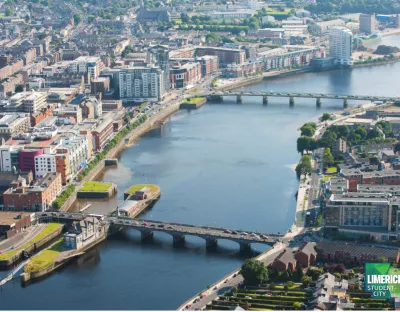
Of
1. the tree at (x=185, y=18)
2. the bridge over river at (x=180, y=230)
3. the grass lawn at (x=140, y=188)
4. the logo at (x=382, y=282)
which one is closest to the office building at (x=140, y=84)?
the grass lawn at (x=140, y=188)

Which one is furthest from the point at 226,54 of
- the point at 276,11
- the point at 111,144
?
the point at 276,11

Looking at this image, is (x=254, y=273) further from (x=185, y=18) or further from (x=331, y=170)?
(x=185, y=18)

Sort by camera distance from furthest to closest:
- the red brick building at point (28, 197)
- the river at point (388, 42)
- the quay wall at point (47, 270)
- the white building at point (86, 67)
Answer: the river at point (388, 42) < the white building at point (86, 67) < the red brick building at point (28, 197) < the quay wall at point (47, 270)

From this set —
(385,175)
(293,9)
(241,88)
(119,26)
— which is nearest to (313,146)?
(385,175)

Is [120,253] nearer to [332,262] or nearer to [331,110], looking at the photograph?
[332,262]

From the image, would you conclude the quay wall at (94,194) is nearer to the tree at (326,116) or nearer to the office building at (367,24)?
the tree at (326,116)

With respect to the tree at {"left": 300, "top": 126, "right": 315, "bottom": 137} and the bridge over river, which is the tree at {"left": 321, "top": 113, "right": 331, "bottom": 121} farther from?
the bridge over river
